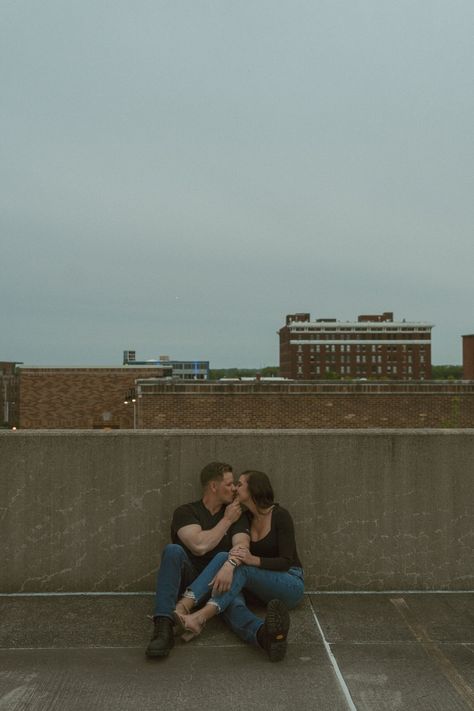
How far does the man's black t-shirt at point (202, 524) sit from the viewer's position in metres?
4.47

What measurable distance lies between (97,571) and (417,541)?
8.69ft

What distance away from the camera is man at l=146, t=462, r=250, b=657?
3.97 metres

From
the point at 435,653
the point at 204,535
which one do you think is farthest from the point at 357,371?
the point at 435,653

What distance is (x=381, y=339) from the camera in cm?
14338

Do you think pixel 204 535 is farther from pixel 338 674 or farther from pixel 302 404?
pixel 302 404

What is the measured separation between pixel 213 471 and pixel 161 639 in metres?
1.28

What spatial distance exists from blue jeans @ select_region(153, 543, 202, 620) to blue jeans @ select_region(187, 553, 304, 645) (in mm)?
99

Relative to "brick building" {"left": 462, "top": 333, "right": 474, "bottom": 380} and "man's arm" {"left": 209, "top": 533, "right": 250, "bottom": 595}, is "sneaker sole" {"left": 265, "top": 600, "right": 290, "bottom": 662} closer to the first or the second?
"man's arm" {"left": 209, "top": 533, "right": 250, "bottom": 595}

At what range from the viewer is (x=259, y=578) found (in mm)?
4285

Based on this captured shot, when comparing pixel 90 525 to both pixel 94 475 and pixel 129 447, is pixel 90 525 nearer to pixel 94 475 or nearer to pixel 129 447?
pixel 94 475

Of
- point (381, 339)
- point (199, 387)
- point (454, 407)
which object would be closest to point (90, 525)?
point (199, 387)

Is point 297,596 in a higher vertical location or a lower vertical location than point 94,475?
lower

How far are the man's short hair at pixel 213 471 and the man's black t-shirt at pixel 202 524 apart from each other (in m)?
0.21

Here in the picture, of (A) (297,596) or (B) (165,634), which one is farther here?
(A) (297,596)
